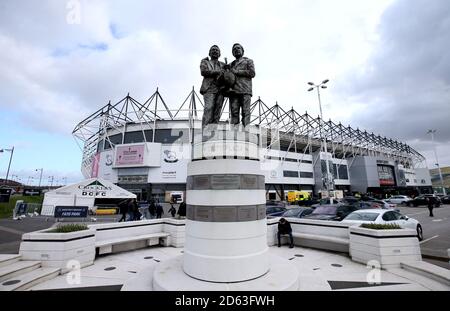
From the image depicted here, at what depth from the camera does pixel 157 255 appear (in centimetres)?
800

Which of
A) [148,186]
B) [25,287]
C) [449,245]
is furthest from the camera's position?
[148,186]

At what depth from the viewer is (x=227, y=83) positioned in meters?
6.70

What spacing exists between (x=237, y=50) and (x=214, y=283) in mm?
6414

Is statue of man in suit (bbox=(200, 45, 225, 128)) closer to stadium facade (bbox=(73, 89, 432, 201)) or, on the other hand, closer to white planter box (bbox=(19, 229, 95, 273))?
white planter box (bbox=(19, 229, 95, 273))

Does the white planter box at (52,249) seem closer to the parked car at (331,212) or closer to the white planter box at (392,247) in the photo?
the white planter box at (392,247)

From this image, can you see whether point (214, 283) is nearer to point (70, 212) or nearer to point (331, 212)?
point (331, 212)

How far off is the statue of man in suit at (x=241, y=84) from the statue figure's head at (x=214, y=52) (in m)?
0.52

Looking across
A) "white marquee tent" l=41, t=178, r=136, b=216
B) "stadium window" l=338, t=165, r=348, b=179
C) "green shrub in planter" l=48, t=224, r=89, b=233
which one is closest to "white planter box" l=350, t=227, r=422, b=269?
"green shrub in planter" l=48, t=224, r=89, b=233

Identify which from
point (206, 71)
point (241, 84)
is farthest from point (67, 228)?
point (241, 84)

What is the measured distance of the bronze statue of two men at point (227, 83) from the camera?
21.8 ft
